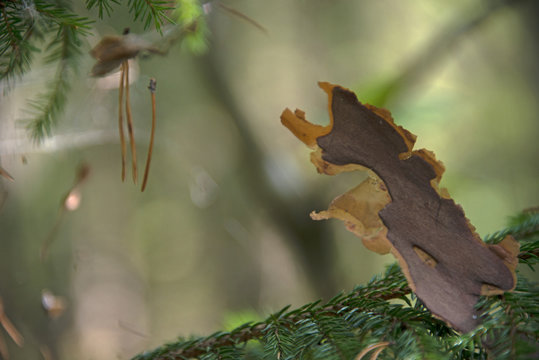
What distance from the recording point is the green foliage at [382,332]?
269mm

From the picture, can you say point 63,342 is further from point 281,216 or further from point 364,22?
point 364,22

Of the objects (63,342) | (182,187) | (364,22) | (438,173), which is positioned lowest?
(438,173)

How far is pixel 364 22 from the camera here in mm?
2672

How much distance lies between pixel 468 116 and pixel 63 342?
2605 millimetres

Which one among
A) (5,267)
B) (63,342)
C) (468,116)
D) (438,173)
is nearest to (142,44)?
(438,173)

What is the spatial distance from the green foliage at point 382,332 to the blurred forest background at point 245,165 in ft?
3.08

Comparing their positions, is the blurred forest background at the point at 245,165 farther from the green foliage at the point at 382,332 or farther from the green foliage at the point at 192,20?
the green foliage at the point at 382,332

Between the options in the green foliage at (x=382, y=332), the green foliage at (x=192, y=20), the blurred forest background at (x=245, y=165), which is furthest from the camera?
the blurred forest background at (x=245, y=165)

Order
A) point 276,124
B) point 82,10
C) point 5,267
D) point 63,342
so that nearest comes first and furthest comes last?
point 82,10
point 5,267
point 63,342
point 276,124

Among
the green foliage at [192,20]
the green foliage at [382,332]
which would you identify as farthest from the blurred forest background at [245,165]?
the green foliage at [382,332]

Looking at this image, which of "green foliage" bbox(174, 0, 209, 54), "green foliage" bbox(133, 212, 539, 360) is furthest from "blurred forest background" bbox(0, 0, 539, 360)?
"green foliage" bbox(133, 212, 539, 360)

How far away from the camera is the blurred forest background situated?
150 cm

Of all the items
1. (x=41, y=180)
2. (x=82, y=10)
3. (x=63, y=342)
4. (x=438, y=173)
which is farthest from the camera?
(x=41, y=180)

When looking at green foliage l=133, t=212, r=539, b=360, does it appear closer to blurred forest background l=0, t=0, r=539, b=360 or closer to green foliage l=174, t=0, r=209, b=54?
green foliage l=174, t=0, r=209, b=54
